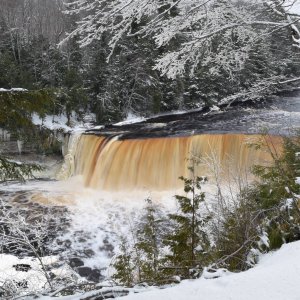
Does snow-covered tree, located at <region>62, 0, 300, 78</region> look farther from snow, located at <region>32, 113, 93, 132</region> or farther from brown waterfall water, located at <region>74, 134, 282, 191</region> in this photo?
snow, located at <region>32, 113, 93, 132</region>

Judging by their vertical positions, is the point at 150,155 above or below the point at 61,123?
below

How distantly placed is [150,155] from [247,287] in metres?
12.6

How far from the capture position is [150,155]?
584 inches

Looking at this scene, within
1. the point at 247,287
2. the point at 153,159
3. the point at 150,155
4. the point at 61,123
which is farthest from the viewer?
the point at 61,123

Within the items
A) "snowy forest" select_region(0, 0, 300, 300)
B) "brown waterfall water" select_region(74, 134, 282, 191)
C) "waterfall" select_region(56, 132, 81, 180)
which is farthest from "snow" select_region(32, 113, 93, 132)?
"brown waterfall water" select_region(74, 134, 282, 191)

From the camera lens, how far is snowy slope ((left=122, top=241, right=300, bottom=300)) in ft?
6.85

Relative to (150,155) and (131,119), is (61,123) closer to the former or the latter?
(131,119)

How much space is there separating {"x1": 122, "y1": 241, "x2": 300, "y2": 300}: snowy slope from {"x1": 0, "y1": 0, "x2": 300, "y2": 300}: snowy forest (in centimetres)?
1

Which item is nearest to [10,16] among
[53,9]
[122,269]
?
[53,9]

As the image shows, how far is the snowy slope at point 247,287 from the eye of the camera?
209 cm

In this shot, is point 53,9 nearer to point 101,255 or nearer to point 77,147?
point 77,147

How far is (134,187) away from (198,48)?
10.5 m

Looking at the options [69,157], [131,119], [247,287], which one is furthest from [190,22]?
[131,119]

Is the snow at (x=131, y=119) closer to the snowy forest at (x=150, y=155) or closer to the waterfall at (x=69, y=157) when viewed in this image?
the snowy forest at (x=150, y=155)
